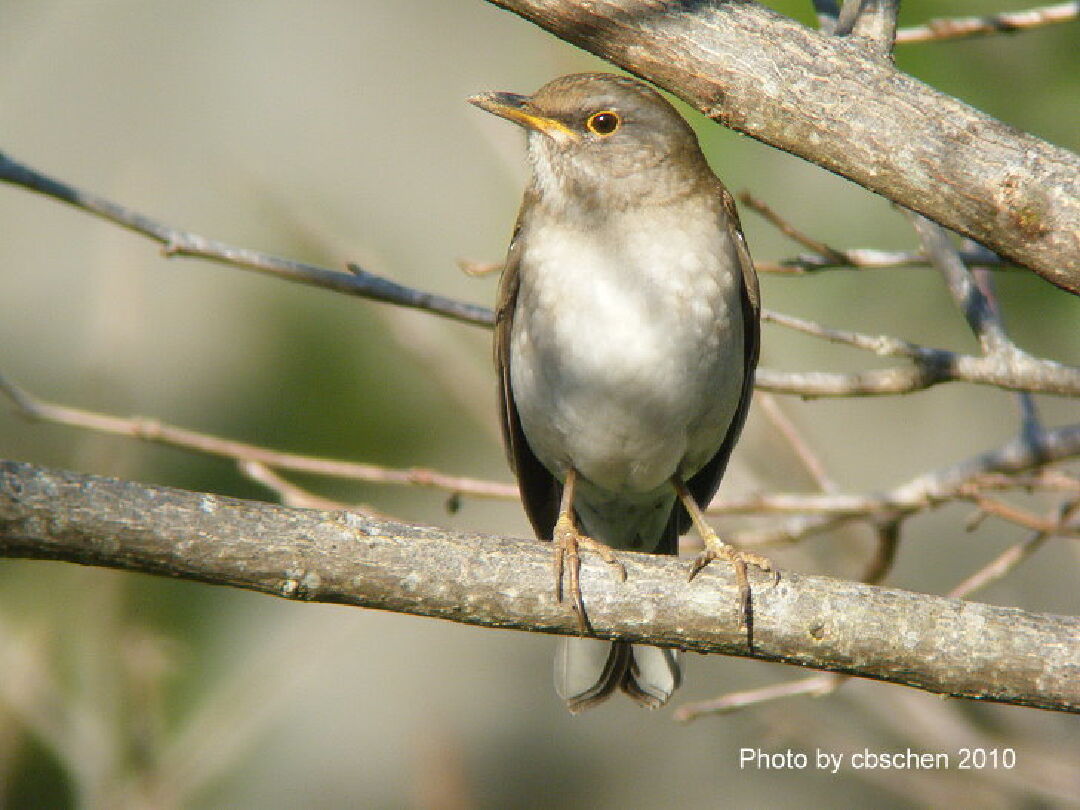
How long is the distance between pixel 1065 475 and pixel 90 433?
4.31 m

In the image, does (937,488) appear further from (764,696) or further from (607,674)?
(607,674)

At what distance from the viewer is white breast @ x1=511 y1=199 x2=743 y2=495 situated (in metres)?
4.36

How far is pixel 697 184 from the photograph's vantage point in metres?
4.72

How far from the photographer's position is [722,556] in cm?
400

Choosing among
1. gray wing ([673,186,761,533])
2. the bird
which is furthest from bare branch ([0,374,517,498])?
gray wing ([673,186,761,533])

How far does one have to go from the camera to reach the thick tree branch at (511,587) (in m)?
2.90

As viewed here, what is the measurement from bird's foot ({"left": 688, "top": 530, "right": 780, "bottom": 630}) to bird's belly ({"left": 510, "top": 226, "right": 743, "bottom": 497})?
17.8 inches

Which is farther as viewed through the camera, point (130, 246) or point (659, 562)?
point (130, 246)

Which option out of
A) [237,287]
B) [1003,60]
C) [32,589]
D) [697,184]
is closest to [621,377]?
[697,184]

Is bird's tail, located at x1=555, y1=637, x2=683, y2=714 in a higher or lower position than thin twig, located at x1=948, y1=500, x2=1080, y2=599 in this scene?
lower

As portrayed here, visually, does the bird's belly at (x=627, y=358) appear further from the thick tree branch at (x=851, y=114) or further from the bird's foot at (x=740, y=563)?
the thick tree branch at (x=851, y=114)

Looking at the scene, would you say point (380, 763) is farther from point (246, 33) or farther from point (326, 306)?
point (246, 33)

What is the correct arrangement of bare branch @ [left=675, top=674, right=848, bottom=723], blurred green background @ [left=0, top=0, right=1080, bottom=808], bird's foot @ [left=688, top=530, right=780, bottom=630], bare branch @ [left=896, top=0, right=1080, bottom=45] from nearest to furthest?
bird's foot @ [left=688, top=530, right=780, bottom=630], bare branch @ [left=896, top=0, right=1080, bottom=45], bare branch @ [left=675, top=674, right=848, bottom=723], blurred green background @ [left=0, top=0, right=1080, bottom=808]

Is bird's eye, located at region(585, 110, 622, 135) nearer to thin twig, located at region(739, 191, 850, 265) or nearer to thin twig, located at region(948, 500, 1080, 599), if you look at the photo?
thin twig, located at region(739, 191, 850, 265)
